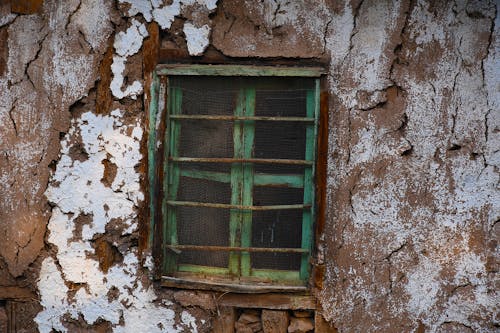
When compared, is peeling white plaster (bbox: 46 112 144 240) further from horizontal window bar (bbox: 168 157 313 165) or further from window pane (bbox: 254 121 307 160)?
window pane (bbox: 254 121 307 160)

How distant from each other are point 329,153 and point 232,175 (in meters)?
0.47

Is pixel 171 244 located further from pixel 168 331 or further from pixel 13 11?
pixel 13 11

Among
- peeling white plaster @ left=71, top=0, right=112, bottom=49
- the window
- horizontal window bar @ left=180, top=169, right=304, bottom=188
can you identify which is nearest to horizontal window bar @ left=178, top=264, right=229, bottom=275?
the window

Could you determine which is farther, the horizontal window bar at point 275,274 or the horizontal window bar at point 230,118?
the horizontal window bar at point 275,274

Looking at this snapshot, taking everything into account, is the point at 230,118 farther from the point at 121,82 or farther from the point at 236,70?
the point at 121,82

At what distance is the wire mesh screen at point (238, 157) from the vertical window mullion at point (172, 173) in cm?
1

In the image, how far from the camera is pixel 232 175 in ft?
9.07

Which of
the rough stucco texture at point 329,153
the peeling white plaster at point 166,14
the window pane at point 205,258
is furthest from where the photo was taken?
the window pane at point 205,258

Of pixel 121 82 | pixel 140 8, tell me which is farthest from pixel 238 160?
pixel 140 8

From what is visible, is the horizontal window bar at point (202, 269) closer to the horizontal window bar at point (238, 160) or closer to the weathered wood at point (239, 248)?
the weathered wood at point (239, 248)

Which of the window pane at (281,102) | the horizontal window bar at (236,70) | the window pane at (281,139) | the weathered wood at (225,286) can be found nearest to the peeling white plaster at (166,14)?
the horizontal window bar at (236,70)

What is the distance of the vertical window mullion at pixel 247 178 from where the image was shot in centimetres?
273

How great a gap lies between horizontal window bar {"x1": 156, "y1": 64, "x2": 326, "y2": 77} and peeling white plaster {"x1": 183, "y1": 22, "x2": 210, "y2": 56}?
0.08 metres

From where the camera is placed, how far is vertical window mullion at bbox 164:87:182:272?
9.04ft
